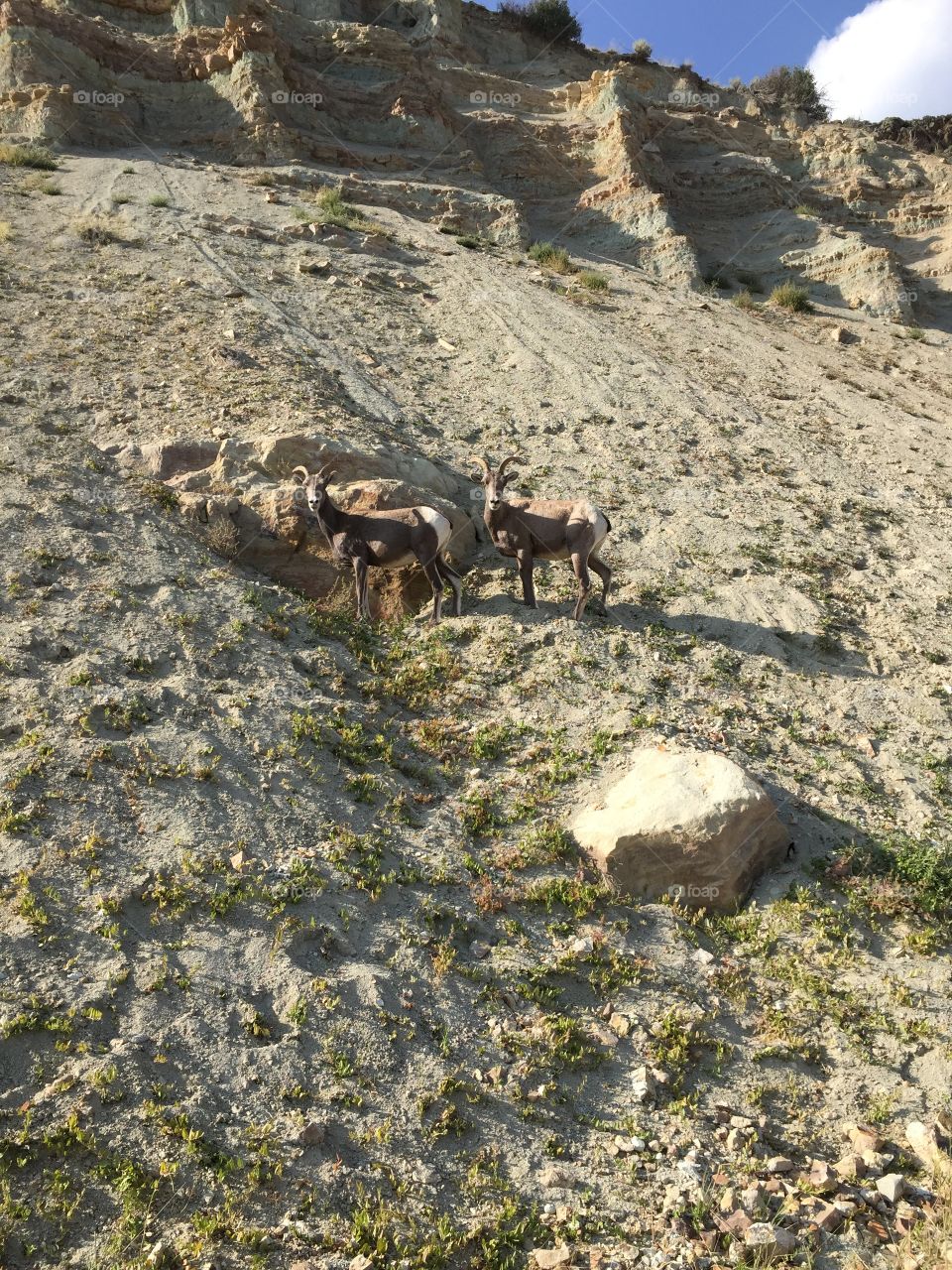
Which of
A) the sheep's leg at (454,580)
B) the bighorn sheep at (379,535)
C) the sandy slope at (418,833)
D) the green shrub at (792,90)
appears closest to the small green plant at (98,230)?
the sandy slope at (418,833)

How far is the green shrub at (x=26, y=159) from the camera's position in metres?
21.8

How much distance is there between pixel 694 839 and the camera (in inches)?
272

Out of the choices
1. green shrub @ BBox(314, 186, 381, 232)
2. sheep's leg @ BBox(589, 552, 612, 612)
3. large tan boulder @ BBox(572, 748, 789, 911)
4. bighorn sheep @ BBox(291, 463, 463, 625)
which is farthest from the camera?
green shrub @ BBox(314, 186, 381, 232)

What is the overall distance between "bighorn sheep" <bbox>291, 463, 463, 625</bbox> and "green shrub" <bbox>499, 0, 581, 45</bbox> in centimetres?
3680

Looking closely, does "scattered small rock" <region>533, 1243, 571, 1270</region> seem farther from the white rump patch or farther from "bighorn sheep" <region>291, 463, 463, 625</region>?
the white rump patch

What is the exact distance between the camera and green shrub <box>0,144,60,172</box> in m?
21.8

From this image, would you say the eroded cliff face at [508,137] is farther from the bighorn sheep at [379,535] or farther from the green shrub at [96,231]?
the bighorn sheep at [379,535]

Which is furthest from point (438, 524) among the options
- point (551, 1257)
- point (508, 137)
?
point (508, 137)

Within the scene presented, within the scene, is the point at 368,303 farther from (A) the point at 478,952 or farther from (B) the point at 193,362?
(A) the point at 478,952

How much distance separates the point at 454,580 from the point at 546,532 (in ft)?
4.26

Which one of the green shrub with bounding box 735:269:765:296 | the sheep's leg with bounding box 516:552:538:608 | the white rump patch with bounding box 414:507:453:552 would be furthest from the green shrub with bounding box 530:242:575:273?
the white rump patch with bounding box 414:507:453:552

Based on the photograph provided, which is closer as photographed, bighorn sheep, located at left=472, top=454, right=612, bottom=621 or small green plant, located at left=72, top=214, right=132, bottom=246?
bighorn sheep, located at left=472, top=454, right=612, bottom=621

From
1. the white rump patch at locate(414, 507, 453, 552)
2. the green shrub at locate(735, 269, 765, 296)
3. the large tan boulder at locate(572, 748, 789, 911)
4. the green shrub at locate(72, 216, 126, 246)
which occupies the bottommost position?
the large tan boulder at locate(572, 748, 789, 911)

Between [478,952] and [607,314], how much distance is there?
18.1 m
